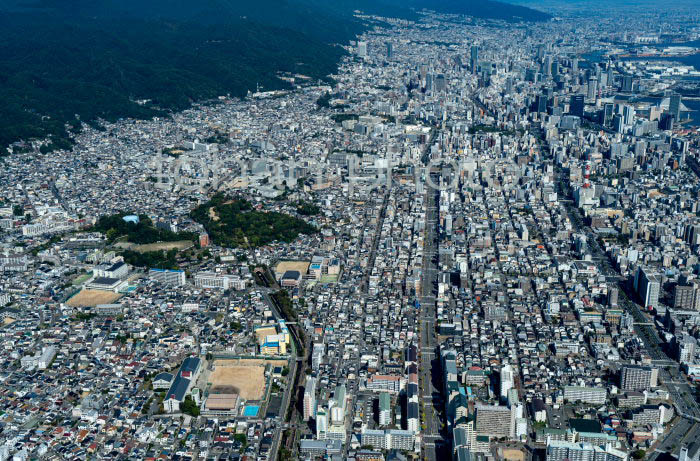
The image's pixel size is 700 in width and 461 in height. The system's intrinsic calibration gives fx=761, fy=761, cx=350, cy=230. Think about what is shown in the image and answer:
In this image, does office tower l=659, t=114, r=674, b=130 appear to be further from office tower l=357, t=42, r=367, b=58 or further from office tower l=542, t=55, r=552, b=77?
office tower l=357, t=42, r=367, b=58

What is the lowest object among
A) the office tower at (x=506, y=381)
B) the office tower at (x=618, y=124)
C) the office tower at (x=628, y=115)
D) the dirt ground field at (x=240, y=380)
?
the dirt ground field at (x=240, y=380)

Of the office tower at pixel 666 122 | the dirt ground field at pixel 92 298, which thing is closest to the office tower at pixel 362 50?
the office tower at pixel 666 122

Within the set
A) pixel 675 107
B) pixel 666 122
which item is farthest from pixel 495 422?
pixel 675 107

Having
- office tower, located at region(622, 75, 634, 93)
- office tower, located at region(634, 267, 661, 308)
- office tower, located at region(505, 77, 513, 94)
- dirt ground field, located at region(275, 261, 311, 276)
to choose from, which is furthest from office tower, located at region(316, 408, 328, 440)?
office tower, located at region(622, 75, 634, 93)

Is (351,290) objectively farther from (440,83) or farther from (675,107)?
(440,83)

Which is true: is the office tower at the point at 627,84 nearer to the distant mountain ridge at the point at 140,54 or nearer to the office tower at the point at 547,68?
the office tower at the point at 547,68

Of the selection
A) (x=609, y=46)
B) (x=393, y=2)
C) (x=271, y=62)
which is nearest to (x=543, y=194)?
(x=271, y=62)

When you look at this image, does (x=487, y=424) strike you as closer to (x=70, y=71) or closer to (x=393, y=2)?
(x=70, y=71)
